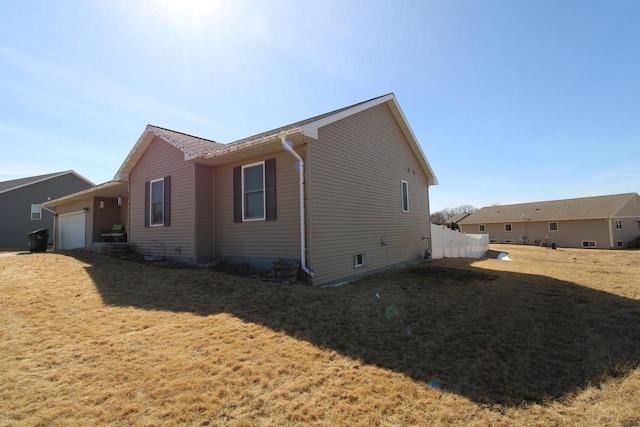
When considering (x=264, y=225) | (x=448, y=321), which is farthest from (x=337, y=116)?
(x=448, y=321)

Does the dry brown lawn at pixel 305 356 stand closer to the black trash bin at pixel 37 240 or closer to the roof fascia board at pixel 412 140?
the roof fascia board at pixel 412 140

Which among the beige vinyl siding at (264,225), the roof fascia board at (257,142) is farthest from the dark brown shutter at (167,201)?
the roof fascia board at (257,142)

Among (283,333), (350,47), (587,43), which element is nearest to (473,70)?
(587,43)

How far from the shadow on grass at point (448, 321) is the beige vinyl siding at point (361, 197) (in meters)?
1.09

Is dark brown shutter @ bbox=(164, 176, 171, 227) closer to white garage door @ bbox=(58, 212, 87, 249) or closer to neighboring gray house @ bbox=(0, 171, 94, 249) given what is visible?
white garage door @ bbox=(58, 212, 87, 249)

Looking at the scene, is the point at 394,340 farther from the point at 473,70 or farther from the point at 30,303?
the point at 473,70

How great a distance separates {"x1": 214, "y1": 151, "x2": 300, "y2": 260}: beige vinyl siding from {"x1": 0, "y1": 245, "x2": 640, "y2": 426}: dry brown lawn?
1.33 metres

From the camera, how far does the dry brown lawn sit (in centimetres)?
265

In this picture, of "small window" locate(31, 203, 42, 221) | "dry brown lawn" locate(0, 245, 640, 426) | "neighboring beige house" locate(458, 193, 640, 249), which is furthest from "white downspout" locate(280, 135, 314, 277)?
"neighboring beige house" locate(458, 193, 640, 249)

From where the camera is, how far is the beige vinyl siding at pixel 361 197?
7.58 m

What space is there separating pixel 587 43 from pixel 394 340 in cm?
1085

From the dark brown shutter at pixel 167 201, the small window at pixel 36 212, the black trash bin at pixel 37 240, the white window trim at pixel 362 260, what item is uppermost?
the small window at pixel 36 212

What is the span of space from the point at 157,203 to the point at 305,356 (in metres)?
9.22

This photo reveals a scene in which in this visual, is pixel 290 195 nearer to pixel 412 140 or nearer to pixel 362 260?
pixel 362 260
